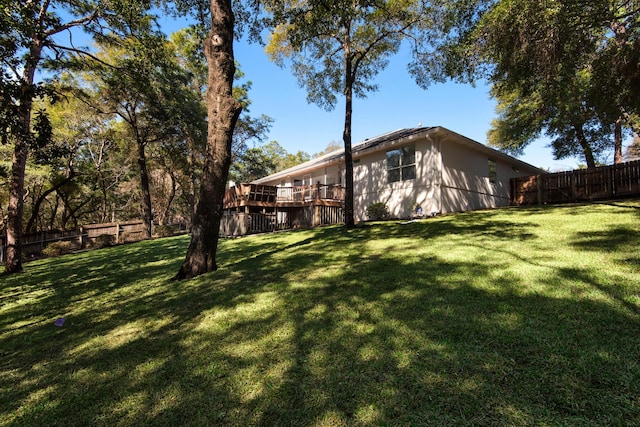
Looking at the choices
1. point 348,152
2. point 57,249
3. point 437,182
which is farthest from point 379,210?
point 57,249

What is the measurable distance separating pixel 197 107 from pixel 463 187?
51.4ft

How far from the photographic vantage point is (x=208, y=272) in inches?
238

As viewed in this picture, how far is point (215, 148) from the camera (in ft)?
19.5

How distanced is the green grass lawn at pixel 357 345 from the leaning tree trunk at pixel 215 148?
2.18ft

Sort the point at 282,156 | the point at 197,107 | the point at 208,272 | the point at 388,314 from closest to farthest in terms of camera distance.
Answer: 1. the point at 388,314
2. the point at 208,272
3. the point at 197,107
4. the point at 282,156

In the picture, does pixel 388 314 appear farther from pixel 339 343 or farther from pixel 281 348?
pixel 281 348

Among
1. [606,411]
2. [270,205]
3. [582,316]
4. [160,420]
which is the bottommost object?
[160,420]

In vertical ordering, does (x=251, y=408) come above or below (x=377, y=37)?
below

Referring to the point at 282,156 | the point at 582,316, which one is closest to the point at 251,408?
the point at 582,316

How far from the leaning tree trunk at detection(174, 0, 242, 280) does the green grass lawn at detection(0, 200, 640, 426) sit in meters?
0.67

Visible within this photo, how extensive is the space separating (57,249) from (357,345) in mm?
19009

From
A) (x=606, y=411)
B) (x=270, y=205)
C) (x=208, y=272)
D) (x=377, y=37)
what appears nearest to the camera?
(x=606, y=411)

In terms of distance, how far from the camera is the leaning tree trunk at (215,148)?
5.91 meters

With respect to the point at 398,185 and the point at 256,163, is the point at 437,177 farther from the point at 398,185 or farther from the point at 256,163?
the point at 256,163
